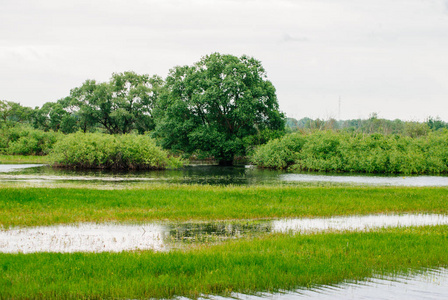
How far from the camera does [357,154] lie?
195 feet

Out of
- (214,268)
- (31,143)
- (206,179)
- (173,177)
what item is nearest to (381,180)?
(206,179)

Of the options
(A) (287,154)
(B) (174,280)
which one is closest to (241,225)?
(B) (174,280)

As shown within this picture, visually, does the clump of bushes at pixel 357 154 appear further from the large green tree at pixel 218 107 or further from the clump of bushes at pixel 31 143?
the clump of bushes at pixel 31 143

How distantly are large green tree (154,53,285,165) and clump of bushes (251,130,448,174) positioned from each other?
5.74 metres

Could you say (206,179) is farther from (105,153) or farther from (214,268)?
(214,268)

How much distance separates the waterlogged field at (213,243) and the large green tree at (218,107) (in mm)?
39302

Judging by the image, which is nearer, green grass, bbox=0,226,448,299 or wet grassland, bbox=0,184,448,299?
green grass, bbox=0,226,448,299

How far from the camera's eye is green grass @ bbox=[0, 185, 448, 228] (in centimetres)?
1941

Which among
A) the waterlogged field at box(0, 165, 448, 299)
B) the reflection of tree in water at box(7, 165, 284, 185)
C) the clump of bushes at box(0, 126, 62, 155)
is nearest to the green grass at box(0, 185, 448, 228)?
the waterlogged field at box(0, 165, 448, 299)

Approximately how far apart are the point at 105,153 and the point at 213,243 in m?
44.3

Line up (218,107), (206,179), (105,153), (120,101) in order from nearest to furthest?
(206,179) → (105,153) → (218,107) → (120,101)

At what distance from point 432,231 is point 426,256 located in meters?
4.36

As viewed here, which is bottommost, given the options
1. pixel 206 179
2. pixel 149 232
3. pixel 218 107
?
pixel 149 232

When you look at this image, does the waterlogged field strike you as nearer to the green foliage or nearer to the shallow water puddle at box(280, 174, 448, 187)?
the shallow water puddle at box(280, 174, 448, 187)
